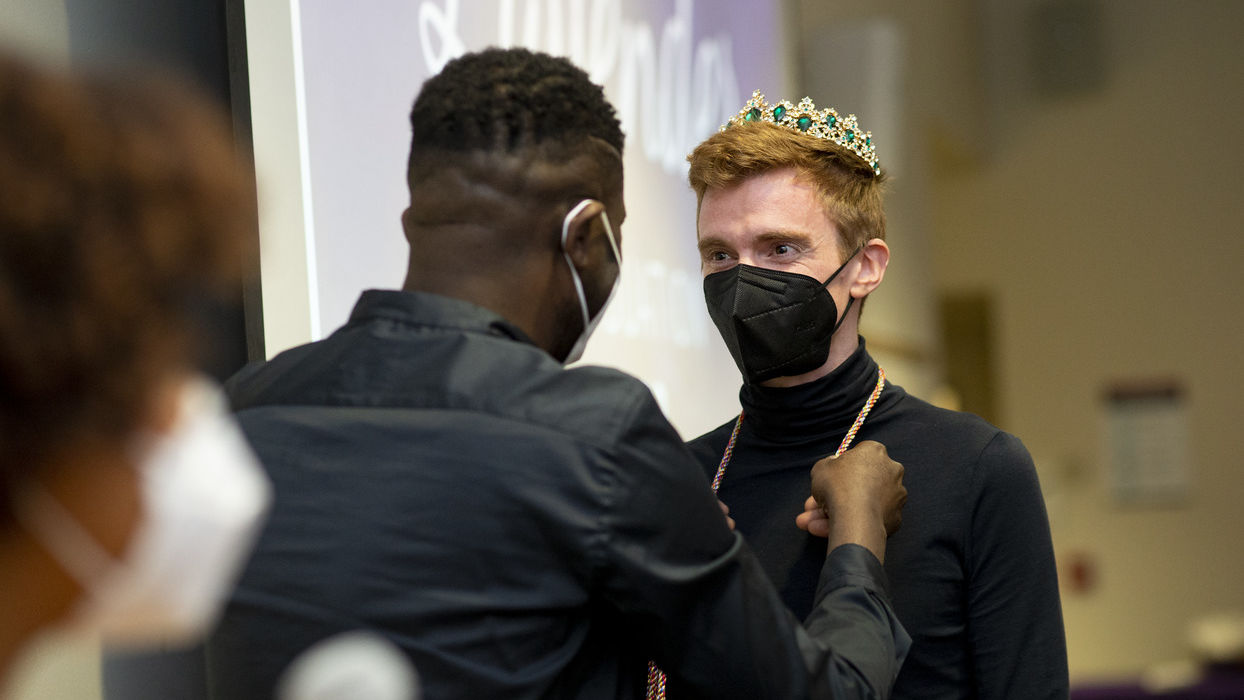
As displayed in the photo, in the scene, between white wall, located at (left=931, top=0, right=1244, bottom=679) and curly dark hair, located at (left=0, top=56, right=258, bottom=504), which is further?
white wall, located at (left=931, top=0, right=1244, bottom=679)

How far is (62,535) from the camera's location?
23.3 inches

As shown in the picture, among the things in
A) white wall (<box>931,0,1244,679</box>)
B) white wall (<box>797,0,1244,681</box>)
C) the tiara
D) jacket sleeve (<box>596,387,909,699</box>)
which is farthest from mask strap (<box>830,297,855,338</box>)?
white wall (<box>931,0,1244,679</box>)

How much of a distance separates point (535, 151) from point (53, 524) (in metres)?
0.64

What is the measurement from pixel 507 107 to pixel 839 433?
2.49 ft

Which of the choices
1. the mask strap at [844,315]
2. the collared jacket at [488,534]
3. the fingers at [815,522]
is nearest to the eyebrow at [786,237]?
the mask strap at [844,315]

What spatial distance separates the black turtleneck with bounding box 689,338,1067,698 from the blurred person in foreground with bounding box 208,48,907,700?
0.33m

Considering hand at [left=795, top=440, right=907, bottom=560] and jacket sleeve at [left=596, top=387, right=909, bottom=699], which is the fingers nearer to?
hand at [left=795, top=440, right=907, bottom=560]

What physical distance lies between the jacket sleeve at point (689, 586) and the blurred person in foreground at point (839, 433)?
0.42m

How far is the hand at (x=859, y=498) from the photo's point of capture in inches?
54.1

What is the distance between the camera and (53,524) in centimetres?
59

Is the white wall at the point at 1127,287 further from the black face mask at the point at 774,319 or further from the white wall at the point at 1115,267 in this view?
the black face mask at the point at 774,319

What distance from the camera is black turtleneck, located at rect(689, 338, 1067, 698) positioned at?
149 centimetres

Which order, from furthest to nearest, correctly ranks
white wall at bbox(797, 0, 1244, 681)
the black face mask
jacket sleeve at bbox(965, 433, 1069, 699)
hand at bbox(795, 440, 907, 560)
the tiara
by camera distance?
white wall at bbox(797, 0, 1244, 681) < the tiara < the black face mask < jacket sleeve at bbox(965, 433, 1069, 699) < hand at bbox(795, 440, 907, 560)

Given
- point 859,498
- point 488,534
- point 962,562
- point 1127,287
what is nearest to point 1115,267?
point 1127,287
